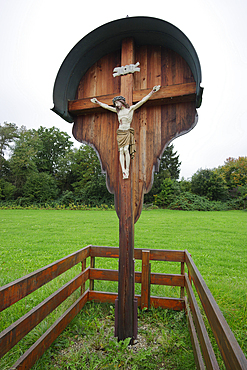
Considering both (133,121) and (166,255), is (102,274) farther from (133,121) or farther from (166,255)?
(133,121)

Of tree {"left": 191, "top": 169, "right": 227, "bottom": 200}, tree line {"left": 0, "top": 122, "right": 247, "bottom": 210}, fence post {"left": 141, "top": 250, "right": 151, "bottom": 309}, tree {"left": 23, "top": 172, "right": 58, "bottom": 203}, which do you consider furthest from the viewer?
tree {"left": 23, "top": 172, "right": 58, "bottom": 203}

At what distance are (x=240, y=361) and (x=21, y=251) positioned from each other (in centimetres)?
586

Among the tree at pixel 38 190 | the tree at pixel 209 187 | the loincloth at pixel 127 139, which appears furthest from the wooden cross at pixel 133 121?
the tree at pixel 38 190

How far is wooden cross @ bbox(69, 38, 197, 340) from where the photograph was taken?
2.29 metres

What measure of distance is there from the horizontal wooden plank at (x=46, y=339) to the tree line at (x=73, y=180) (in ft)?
50.6

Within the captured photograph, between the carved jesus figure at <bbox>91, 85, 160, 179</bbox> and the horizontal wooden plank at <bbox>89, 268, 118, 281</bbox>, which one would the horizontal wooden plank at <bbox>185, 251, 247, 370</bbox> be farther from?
the horizontal wooden plank at <bbox>89, 268, 118, 281</bbox>

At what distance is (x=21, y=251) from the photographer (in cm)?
568

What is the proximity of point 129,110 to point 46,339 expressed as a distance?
246 centimetres

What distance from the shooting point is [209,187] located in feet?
65.1

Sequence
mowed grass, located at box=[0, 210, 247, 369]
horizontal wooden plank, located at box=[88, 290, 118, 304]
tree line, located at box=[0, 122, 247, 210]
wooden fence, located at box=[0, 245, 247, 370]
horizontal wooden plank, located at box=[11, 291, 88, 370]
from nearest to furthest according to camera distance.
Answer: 1. wooden fence, located at box=[0, 245, 247, 370]
2. horizontal wooden plank, located at box=[11, 291, 88, 370]
3. mowed grass, located at box=[0, 210, 247, 369]
4. horizontal wooden plank, located at box=[88, 290, 118, 304]
5. tree line, located at box=[0, 122, 247, 210]

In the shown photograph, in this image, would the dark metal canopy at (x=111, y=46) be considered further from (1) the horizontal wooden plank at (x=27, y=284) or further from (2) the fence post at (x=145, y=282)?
(2) the fence post at (x=145, y=282)

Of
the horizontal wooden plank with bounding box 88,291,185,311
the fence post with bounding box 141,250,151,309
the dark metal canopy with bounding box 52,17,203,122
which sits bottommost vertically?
the horizontal wooden plank with bounding box 88,291,185,311

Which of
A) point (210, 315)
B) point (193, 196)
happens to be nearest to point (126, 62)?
point (210, 315)

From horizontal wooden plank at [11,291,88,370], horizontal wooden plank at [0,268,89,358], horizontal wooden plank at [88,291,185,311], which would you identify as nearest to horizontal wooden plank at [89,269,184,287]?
horizontal wooden plank at [88,291,185,311]
